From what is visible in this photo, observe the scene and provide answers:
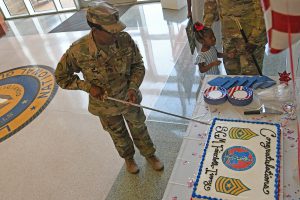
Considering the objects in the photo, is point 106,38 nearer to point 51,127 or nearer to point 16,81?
point 51,127

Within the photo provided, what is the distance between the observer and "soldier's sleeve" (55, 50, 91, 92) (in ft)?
5.66

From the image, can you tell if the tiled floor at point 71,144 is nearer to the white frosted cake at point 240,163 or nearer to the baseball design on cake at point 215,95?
the baseball design on cake at point 215,95

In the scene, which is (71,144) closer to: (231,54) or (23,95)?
(23,95)

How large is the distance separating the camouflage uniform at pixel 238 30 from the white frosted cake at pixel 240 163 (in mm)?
850

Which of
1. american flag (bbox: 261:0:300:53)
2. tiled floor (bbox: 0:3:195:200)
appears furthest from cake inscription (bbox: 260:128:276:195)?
tiled floor (bbox: 0:3:195:200)

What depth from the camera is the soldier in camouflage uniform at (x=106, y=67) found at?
4.94 feet

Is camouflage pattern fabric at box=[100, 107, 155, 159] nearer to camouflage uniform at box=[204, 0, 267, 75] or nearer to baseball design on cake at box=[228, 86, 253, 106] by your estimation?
baseball design on cake at box=[228, 86, 253, 106]

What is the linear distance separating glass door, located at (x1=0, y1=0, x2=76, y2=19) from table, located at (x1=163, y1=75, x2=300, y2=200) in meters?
6.17

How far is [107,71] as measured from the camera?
5.68ft

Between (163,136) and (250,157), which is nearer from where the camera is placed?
(250,157)

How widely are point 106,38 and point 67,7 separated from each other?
20.1 ft

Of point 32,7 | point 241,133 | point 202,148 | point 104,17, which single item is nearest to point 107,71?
point 104,17

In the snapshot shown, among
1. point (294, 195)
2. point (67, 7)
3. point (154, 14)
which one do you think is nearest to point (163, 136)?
point (294, 195)

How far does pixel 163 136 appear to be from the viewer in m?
2.66
